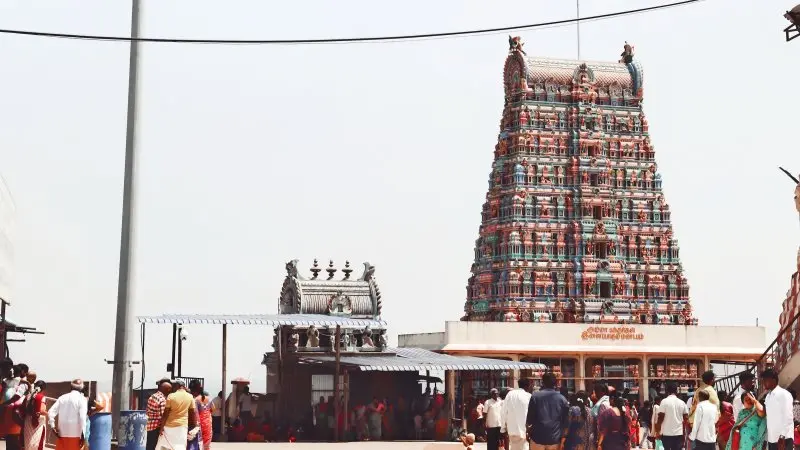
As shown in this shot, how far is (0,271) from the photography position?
37656 mm

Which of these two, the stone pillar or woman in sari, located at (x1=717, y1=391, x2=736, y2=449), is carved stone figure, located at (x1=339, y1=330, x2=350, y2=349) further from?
woman in sari, located at (x1=717, y1=391, x2=736, y2=449)

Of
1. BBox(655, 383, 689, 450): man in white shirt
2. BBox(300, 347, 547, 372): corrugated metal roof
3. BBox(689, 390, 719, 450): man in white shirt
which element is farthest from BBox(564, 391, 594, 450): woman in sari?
BBox(300, 347, 547, 372): corrugated metal roof

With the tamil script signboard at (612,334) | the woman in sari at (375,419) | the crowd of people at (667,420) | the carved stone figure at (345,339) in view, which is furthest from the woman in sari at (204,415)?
the tamil script signboard at (612,334)

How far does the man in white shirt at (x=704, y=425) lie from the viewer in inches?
666

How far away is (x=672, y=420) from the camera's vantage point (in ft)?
61.3

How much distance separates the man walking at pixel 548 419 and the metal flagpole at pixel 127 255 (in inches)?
203

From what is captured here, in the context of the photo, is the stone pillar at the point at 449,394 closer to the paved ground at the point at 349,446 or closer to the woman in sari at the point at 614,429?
the paved ground at the point at 349,446

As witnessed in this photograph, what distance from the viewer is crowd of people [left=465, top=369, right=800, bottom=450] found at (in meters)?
14.3

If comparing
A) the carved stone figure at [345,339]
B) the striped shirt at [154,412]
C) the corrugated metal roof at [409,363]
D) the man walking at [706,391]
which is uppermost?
the carved stone figure at [345,339]

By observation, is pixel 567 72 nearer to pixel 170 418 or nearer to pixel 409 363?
pixel 409 363

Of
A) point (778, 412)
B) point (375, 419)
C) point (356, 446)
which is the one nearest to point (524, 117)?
point (375, 419)

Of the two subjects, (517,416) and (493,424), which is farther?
(493,424)

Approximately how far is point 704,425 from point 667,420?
181cm

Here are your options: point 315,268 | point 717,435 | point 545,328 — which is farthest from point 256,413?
point 545,328
